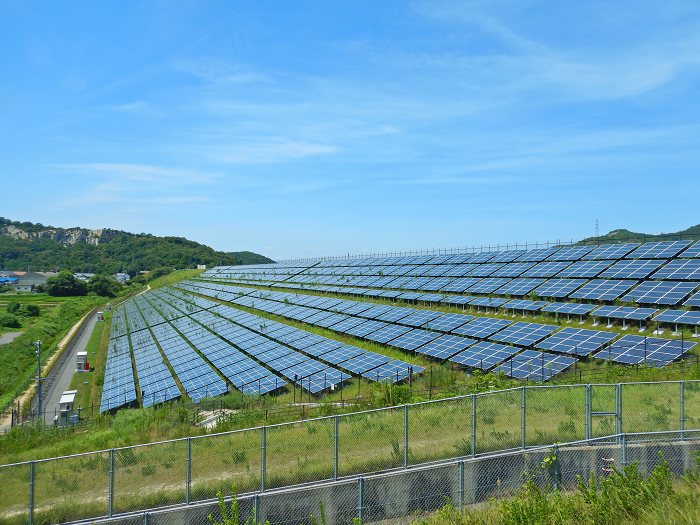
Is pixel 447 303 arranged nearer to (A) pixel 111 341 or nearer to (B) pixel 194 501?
(B) pixel 194 501

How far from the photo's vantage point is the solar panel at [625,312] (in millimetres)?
29625

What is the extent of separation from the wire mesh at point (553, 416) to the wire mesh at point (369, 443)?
3.79 metres

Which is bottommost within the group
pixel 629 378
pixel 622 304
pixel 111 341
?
pixel 111 341

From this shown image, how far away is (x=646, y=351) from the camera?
968 inches

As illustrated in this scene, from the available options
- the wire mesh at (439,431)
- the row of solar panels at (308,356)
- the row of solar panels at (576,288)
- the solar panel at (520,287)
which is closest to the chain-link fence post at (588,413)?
the wire mesh at (439,431)

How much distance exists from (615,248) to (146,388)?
42.1m

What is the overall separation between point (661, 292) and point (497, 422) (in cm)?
2395

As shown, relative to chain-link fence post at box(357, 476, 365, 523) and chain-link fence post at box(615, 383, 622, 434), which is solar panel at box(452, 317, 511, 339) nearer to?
chain-link fence post at box(615, 383, 622, 434)

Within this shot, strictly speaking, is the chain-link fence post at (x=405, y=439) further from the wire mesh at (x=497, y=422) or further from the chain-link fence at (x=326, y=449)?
the wire mesh at (x=497, y=422)

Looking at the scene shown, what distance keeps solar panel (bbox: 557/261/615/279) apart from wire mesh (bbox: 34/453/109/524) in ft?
123

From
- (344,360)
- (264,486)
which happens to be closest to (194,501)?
(264,486)

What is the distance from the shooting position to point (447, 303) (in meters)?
42.8

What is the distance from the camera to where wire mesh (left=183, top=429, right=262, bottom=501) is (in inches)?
517

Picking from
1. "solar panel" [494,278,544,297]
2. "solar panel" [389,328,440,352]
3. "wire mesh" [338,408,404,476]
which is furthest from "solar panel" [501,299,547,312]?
"wire mesh" [338,408,404,476]
